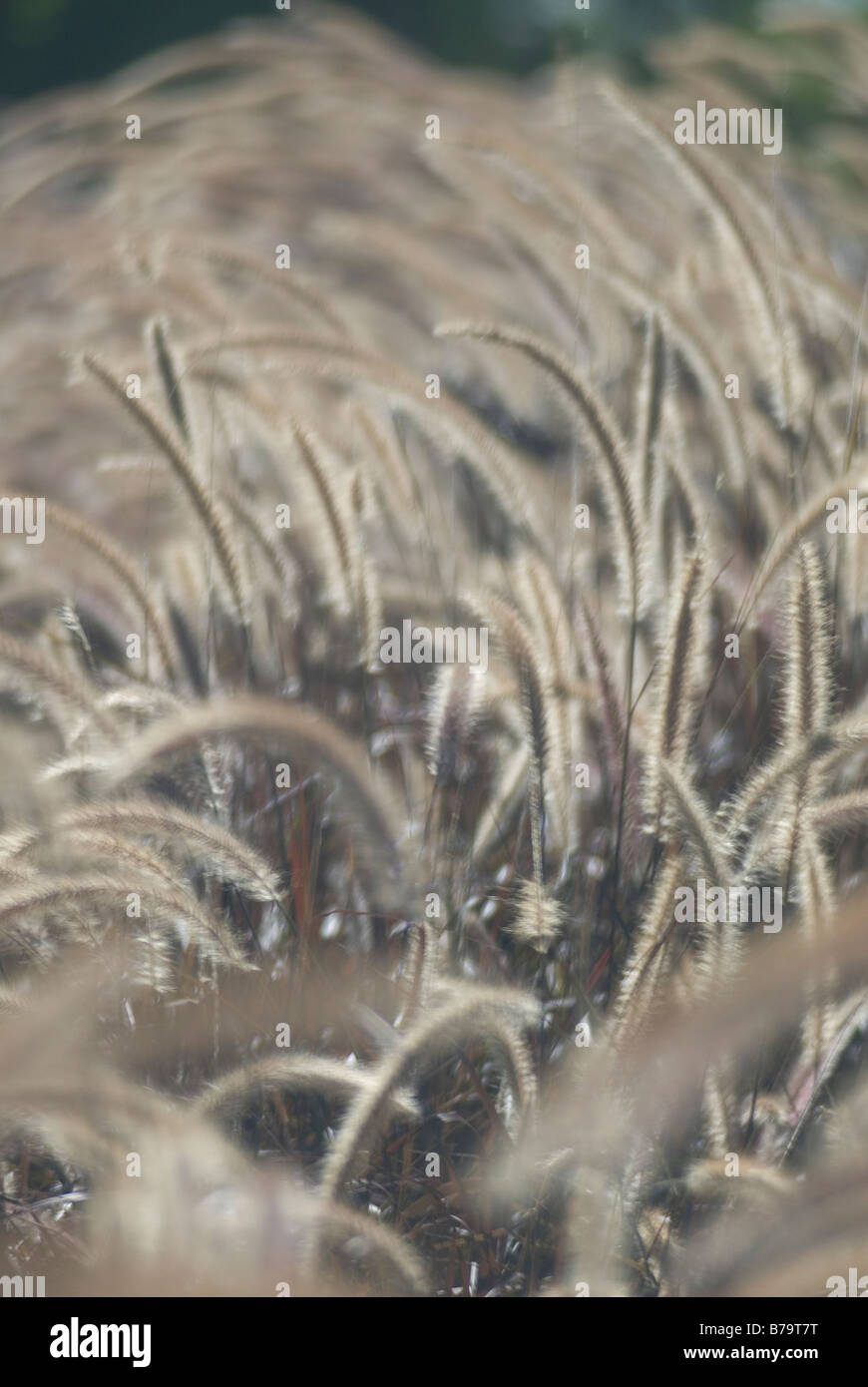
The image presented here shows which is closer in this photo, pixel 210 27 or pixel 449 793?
pixel 449 793

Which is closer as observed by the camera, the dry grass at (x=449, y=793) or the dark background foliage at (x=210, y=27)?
the dry grass at (x=449, y=793)

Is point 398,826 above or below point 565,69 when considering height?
below

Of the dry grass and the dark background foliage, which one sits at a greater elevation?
the dark background foliage

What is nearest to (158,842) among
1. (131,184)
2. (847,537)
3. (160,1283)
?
(160,1283)

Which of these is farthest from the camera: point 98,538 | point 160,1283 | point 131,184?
point 131,184

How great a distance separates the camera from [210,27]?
15.6ft

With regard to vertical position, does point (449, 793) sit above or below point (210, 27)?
below

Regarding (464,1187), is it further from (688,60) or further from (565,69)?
(688,60)

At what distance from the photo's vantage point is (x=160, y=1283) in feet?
1.58

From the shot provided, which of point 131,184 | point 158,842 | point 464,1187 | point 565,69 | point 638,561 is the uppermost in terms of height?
point 131,184

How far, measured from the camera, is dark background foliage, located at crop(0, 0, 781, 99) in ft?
15.6

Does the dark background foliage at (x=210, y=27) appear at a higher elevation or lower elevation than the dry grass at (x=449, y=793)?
higher

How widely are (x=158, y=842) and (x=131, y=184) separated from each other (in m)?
0.72

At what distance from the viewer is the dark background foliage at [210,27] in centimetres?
476
